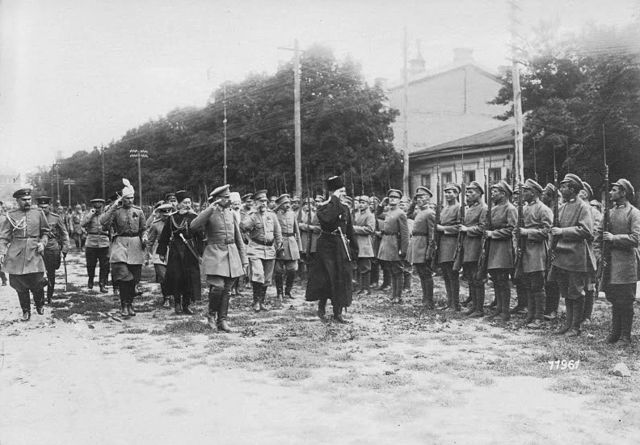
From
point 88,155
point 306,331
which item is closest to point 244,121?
point 306,331

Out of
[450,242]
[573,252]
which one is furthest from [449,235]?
[573,252]

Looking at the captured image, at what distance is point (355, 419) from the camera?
4566 mm

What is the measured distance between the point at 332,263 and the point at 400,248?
98.1 inches

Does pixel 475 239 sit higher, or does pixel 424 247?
pixel 475 239

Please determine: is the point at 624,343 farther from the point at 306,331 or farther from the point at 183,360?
the point at 183,360

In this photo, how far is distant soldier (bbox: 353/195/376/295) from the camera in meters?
12.2

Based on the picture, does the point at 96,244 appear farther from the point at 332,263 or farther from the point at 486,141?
the point at 486,141

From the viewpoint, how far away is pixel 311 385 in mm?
5480

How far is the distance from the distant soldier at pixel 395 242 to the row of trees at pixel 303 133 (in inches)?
432

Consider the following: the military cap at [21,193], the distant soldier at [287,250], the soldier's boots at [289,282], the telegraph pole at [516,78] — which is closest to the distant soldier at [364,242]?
the distant soldier at [287,250]

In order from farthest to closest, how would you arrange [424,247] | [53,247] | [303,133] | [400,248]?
[303,133]
[53,247]
[400,248]
[424,247]

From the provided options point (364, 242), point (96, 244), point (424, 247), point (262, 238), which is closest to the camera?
point (424, 247)

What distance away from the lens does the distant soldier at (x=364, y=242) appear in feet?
40.1

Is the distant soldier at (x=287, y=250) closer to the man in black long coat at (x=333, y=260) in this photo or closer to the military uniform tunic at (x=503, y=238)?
the man in black long coat at (x=333, y=260)
